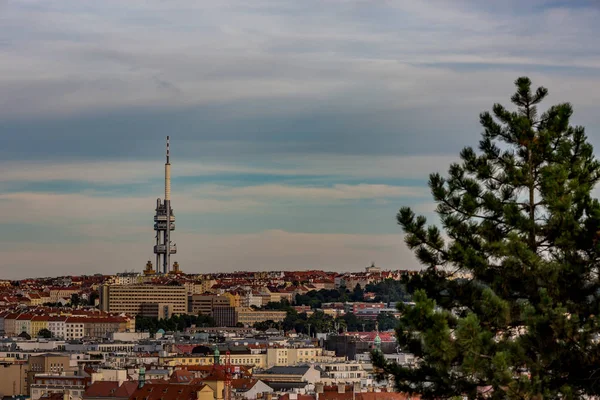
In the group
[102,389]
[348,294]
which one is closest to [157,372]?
[102,389]

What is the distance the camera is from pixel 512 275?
16750 mm

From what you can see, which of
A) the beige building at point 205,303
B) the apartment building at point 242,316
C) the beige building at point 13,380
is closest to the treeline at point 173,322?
the apartment building at point 242,316

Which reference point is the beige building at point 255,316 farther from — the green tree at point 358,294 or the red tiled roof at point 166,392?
the red tiled roof at point 166,392

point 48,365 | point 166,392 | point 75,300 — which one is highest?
point 75,300

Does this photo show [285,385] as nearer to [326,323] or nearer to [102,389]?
[102,389]

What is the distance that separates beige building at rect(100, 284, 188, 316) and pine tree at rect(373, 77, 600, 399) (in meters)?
126

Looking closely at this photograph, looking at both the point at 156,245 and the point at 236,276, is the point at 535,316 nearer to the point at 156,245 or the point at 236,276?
the point at 156,245

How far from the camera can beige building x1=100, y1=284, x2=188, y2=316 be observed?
143 m

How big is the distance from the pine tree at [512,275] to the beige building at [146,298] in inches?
4955

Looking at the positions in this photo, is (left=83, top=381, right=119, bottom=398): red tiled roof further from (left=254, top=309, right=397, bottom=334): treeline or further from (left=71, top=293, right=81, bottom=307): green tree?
(left=71, top=293, right=81, bottom=307): green tree

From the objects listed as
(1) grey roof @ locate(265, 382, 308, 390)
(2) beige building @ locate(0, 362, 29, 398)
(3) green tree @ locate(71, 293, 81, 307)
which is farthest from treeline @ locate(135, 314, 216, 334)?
(1) grey roof @ locate(265, 382, 308, 390)

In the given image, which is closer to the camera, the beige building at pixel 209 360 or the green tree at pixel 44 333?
the beige building at pixel 209 360

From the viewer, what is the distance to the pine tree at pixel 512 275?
52.1ft

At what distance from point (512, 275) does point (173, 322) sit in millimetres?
114522
